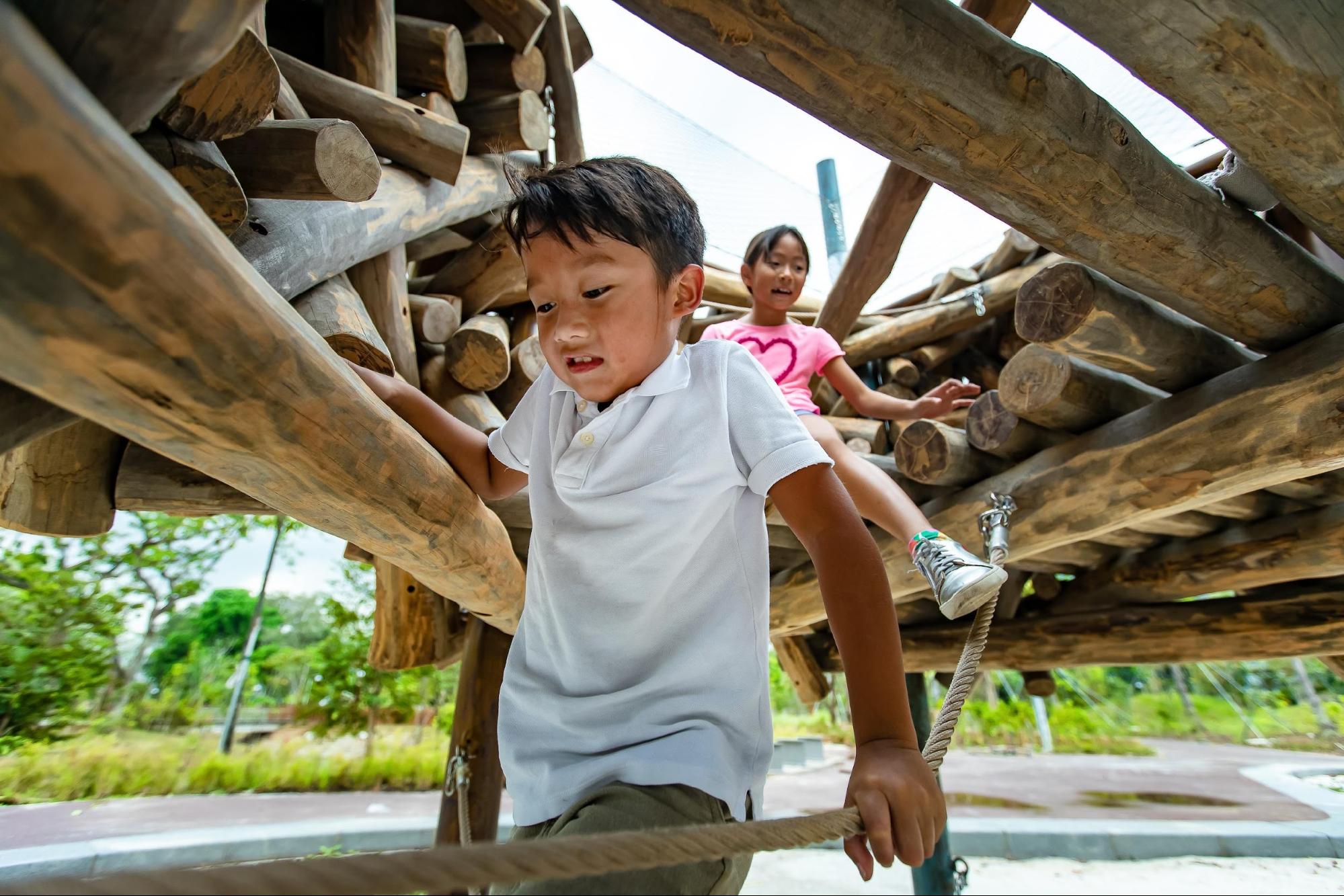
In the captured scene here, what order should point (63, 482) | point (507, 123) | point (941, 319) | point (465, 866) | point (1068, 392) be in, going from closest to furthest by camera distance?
point (465, 866) → point (63, 482) → point (1068, 392) → point (507, 123) → point (941, 319)

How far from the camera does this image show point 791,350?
3047 millimetres

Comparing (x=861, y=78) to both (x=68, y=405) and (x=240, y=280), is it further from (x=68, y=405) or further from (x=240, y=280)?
(x=68, y=405)

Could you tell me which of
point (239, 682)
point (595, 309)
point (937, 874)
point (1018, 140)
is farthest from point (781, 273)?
point (239, 682)

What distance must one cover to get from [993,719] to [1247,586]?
43.9ft

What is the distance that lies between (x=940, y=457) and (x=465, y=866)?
238 centimetres

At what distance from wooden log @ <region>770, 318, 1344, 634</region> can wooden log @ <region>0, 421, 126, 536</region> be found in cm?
227

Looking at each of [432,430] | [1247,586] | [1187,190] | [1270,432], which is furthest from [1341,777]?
[432,430]

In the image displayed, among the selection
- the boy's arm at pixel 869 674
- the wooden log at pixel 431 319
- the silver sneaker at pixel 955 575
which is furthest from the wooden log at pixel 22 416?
the wooden log at pixel 431 319

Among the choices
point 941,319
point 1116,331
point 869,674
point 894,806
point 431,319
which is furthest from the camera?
point 941,319

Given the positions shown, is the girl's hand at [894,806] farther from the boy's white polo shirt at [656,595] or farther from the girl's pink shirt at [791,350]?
the girl's pink shirt at [791,350]

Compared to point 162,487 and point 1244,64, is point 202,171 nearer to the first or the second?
point 162,487

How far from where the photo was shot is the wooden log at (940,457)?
270cm

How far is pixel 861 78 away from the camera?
120 centimetres

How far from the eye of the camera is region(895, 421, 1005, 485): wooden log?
270 centimetres
